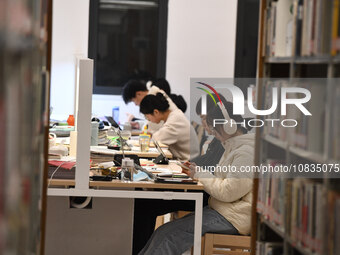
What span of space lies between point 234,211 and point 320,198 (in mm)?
1436

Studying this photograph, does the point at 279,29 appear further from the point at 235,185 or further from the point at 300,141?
the point at 235,185

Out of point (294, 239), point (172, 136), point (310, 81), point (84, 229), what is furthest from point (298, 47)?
point (172, 136)

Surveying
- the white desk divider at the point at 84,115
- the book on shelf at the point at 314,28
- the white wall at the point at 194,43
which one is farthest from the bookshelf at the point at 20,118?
the white wall at the point at 194,43

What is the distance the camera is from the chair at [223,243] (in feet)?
10.6

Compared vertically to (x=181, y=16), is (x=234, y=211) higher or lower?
lower

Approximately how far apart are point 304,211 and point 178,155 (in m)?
3.09

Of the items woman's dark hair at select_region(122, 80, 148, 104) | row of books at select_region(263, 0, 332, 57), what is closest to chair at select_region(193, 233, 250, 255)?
row of books at select_region(263, 0, 332, 57)

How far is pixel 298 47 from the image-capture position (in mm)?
1960

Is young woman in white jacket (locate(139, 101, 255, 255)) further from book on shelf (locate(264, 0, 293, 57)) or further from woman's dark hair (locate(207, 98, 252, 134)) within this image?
book on shelf (locate(264, 0, 293, 57))

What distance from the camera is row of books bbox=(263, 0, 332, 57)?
1.81 meters

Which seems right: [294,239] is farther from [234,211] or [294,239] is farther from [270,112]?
[234,211]

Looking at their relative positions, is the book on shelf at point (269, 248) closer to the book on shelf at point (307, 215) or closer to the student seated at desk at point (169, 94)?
the book on shelf at point (307, 215)

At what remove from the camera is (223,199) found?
3230mm

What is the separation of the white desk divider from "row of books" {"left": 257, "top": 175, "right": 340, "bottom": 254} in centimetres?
111
